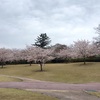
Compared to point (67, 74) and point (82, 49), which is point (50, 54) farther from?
point (67, 74)

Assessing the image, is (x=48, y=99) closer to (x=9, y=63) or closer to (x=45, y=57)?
(x=45, y=57)

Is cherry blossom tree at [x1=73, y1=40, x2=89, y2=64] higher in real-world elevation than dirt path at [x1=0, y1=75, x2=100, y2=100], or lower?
higher

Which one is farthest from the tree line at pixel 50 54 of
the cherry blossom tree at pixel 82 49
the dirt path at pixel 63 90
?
the dirt path at pixel 63 90

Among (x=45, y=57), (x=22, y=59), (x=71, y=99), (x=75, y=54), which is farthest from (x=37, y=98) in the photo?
(x=22, y=59)

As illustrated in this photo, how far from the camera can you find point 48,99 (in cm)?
1368

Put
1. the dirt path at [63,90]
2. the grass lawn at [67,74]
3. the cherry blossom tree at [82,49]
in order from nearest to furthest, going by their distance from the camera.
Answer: the dirt path at [63,90] → the grass lawn at [67,74] → the cherry blossom tree at [82,49]

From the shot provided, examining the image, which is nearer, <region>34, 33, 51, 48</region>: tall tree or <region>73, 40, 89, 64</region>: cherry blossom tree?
<region>73, 40, 89, 64</region>: cherry blossom tree

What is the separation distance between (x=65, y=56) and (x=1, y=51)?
68.6 ft

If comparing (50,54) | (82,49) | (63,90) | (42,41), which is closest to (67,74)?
(82,49)

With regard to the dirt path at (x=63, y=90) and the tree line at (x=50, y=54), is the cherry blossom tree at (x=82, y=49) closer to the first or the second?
the tree line at (x=50, y=54)

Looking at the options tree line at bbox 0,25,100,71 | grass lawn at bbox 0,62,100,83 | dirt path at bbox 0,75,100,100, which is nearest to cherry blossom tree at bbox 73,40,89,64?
tree line at bbox 0,25,100,71

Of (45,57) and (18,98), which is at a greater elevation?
(45,57)

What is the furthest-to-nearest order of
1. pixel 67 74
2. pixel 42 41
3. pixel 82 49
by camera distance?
pixel 42 41 < pixel 82 49 < pixel 67 74

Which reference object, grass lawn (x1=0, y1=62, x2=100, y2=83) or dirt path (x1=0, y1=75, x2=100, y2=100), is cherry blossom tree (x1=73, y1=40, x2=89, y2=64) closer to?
grass lawn (x1=0, y1=62, x2=100, y2=83)
